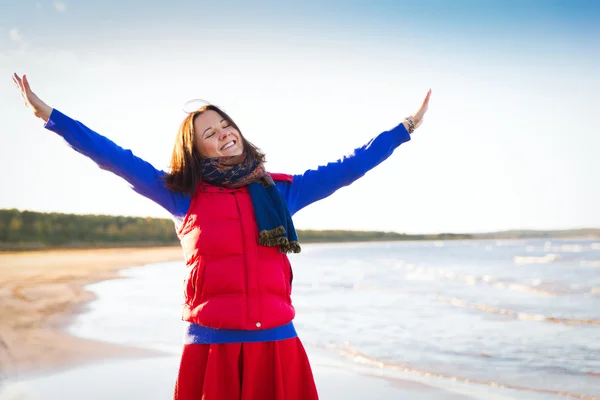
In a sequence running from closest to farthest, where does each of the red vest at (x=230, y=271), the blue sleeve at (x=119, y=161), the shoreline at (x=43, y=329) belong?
the red vest at (x=230, y=271)
the blue sleeve at (x=119, y=161)
the shoreline at (x=43, y=329)

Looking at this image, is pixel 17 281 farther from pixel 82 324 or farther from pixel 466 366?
pixel 466 366

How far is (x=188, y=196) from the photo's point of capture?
247 cm

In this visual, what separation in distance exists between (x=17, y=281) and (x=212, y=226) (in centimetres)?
1208

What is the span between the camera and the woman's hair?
2432 millimetres

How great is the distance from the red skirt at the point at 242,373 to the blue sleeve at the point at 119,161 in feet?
1.75

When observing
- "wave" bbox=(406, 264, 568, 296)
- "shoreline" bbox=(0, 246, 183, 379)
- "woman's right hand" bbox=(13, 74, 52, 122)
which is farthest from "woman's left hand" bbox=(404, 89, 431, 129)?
"wave" bbox=(406, 264, 568, 296)

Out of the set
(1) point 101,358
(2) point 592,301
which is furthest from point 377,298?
(1) point 101,358

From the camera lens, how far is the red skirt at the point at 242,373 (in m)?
2.30

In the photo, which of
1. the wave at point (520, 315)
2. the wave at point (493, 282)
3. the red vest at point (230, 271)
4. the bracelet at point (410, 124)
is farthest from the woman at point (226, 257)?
the wave at point (493, 282)

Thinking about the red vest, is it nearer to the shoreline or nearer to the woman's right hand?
the woman's right hand

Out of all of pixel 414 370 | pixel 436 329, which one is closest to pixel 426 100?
pixel 414 370

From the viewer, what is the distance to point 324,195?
266cm

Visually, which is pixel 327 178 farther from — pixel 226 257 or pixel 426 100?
pixel 426 100

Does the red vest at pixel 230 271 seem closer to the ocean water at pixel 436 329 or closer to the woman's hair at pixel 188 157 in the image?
the woman's hair at pixel 188 157
